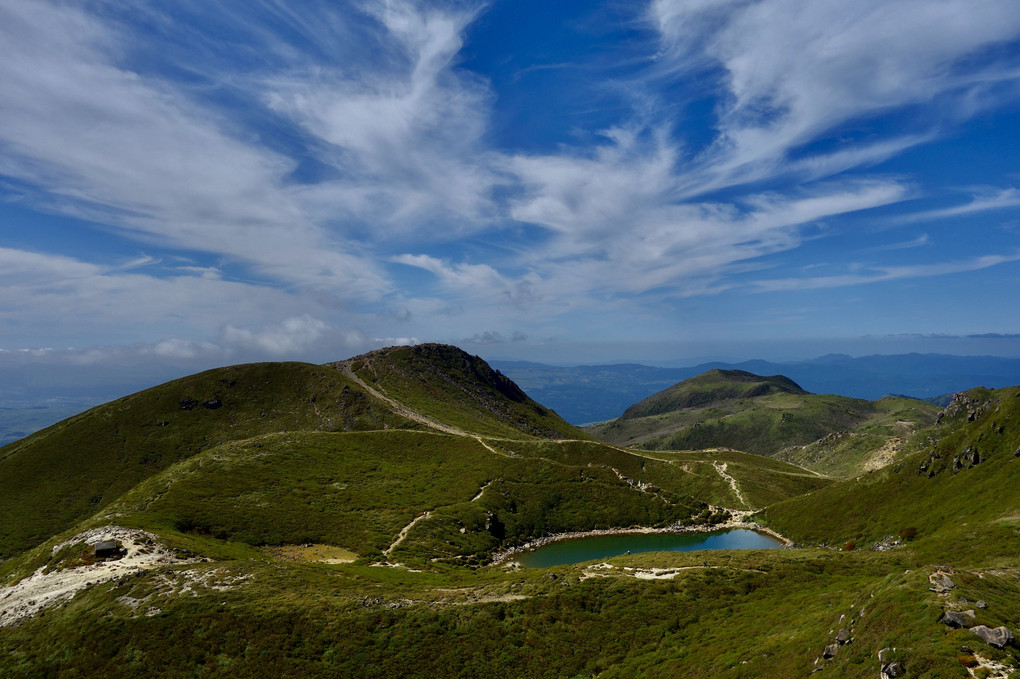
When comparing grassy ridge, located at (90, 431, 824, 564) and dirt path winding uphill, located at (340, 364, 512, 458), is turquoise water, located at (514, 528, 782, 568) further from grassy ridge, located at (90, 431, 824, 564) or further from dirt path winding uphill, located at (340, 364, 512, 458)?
dirt path winding uphill, located at (340, 364, 512, 458)

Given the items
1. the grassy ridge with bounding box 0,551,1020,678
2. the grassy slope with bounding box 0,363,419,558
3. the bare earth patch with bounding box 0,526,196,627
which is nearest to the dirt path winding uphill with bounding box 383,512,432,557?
the grassy ridge with bounding box 0,551,1020,678

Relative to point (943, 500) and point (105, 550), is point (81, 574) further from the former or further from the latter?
point (943, 500)

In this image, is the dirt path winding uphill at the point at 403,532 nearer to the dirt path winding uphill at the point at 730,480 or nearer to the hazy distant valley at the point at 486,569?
the hazy distant valley at the point at 486,569

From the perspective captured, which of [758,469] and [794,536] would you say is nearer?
[794,536]

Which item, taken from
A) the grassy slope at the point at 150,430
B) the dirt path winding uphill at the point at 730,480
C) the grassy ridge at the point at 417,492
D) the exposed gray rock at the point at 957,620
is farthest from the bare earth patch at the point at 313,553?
the dirt path winding uphill at the point at 730,480

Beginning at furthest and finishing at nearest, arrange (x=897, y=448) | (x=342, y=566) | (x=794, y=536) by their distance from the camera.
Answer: (x=897, y=448)
(x=794, y=536)
(x=342, y=566)

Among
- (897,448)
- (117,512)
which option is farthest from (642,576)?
(897,448)

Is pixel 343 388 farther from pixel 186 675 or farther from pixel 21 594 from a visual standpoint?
pixel 186 675
